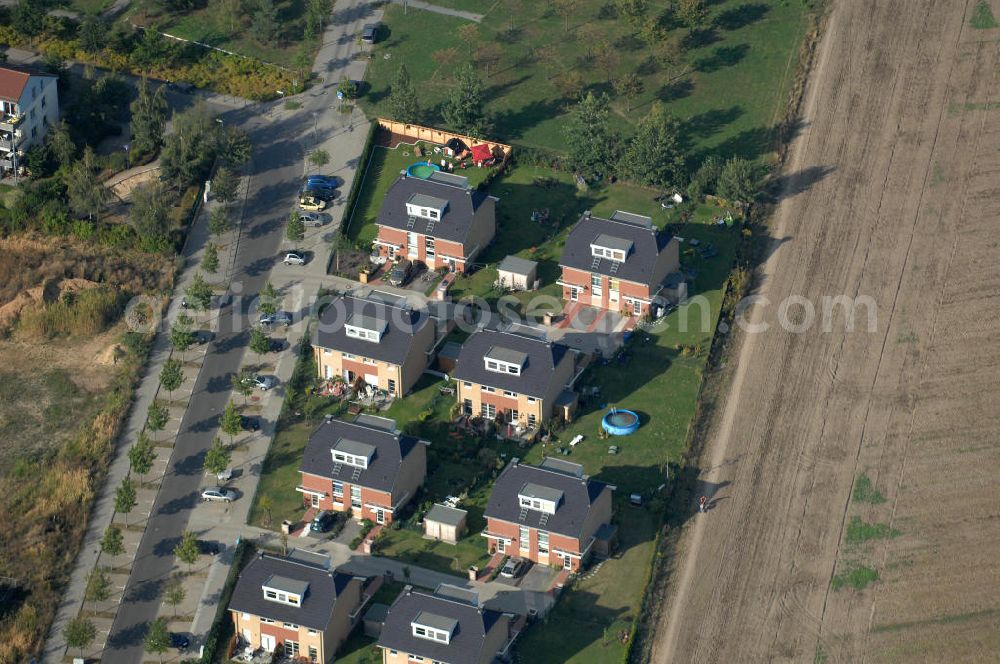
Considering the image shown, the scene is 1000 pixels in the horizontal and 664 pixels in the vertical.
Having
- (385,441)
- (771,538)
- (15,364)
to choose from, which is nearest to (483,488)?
(385,441)

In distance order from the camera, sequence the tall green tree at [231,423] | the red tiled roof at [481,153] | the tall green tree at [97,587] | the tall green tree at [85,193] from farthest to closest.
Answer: the red tiled roof at [481,153]
the tall green tree at [85,193]
the tall green tree at [231,423]
the tall green tree at [97,587]

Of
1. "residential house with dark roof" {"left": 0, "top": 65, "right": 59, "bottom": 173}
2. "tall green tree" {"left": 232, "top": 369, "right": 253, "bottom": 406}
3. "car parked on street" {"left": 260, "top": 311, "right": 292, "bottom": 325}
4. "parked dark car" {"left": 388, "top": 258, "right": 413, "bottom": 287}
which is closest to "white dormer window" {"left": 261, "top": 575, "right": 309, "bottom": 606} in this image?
"tall green tree" {"left": 232, "top": 369, "right": 253, "bottom": 406}

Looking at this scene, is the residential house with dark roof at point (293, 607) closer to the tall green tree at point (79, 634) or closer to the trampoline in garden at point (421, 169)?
the tall green tree at point (79, 634)

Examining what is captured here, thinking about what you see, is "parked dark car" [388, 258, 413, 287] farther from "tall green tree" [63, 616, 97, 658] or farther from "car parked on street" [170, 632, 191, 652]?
"tall green tree" [63, 616, 97, 658]

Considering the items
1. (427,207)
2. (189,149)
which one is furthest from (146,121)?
(427,207)

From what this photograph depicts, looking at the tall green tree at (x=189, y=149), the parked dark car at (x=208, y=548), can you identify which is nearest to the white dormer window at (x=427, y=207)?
the tall green tree at (x=189, y=149)

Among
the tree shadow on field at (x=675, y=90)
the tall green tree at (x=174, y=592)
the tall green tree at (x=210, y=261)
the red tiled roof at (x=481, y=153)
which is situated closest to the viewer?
the tall green tree at (x=174, y=592)
